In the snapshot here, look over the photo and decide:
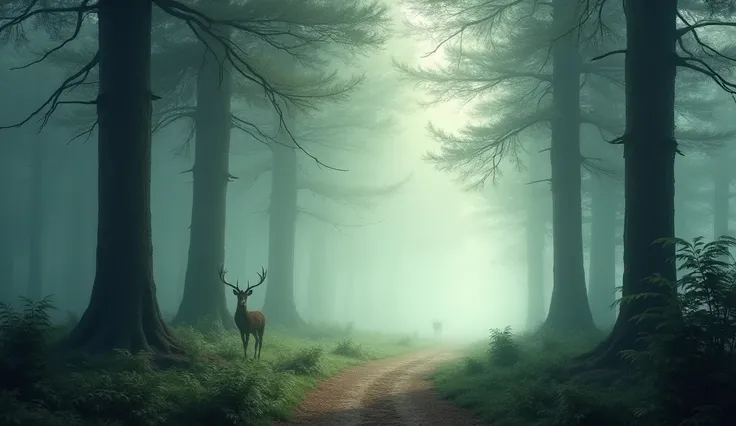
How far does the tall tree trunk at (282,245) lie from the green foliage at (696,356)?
58.0 feet

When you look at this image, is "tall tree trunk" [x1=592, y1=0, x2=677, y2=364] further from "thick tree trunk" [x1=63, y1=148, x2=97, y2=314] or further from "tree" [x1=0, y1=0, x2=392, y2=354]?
"thick tree trunk" [x1=63, y1=148, x2=97, y2=314]

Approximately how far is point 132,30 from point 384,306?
5448 cm

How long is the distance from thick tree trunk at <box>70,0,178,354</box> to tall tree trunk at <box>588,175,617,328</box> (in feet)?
61.2

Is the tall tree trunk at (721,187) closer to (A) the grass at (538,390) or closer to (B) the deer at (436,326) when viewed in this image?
(B) the deer at (436,326)

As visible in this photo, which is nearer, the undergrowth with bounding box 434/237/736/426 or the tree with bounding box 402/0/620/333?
the undergrowth with bounding box 434/237/736/426

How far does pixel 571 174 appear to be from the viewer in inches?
680

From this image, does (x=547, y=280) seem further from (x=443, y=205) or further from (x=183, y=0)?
(x=183, y=0)

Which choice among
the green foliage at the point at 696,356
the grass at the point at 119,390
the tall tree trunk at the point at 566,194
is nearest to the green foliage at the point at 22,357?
the grass at the point at 119,390

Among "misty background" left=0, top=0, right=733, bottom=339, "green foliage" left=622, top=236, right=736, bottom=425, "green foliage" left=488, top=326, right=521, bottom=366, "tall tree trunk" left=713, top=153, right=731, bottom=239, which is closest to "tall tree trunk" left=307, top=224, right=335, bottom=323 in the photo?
"misty background" left=0, top=0, right=733, bottom=339

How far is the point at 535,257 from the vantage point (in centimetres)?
3155

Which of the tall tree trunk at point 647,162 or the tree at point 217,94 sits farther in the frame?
the tree at point 217,94

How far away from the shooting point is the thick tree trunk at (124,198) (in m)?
9.73

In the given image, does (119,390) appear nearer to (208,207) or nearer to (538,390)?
(538,390)

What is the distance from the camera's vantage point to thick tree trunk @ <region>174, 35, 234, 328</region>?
1548 centimetres
